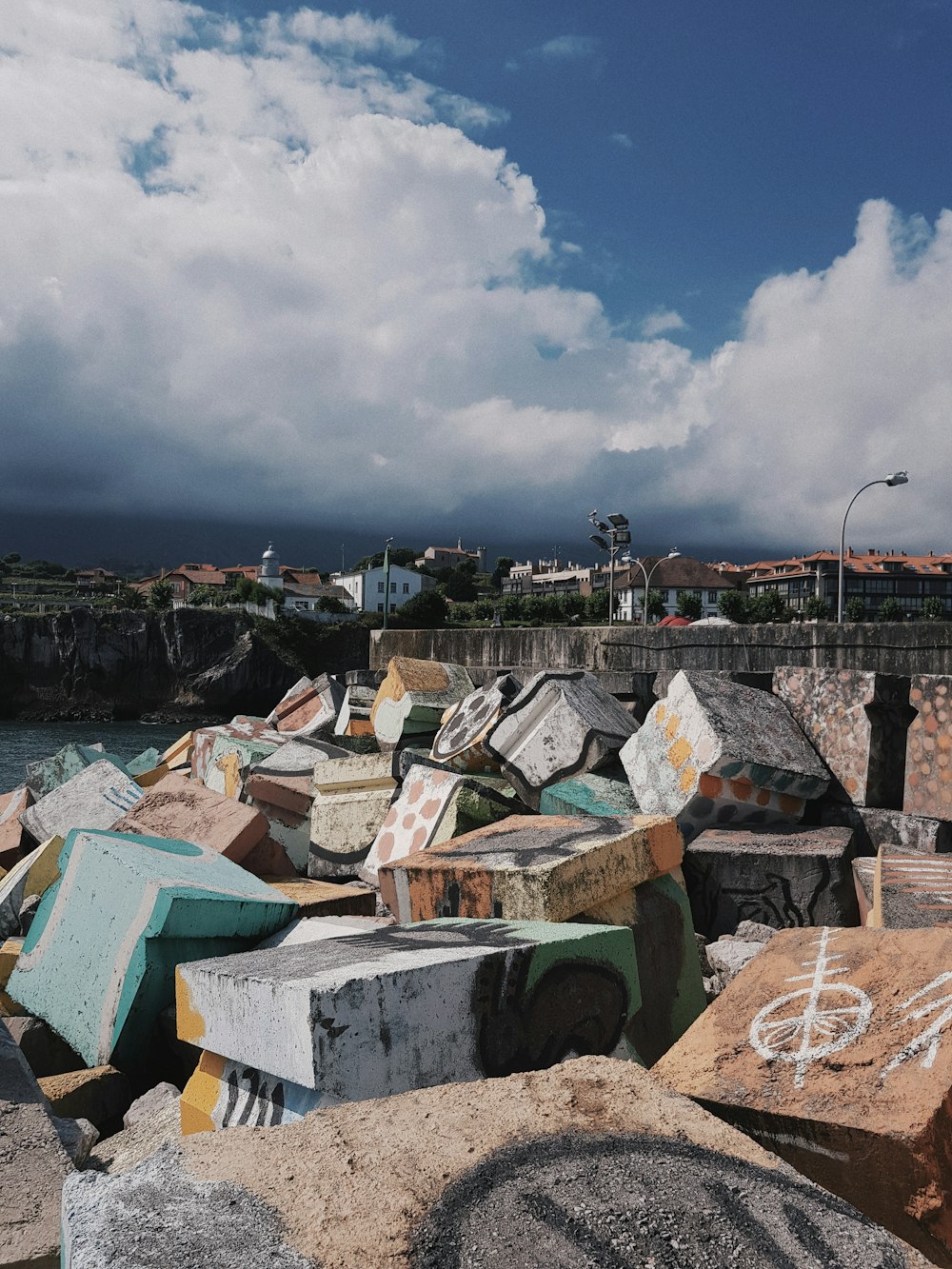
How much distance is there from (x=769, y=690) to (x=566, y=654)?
3605 mm

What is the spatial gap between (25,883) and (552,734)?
3.03m

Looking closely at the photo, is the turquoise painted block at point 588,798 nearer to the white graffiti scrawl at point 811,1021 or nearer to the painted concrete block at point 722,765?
the painted concrete block at point 722,765

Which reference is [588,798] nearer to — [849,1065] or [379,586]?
[849,1065]

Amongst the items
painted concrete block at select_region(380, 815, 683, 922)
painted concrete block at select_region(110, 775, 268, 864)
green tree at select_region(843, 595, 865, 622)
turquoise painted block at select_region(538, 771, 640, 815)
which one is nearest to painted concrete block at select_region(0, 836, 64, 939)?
painted concrete block at select_region(110, 775, 268, 864)

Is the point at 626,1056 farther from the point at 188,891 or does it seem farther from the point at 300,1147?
the point at 188,891

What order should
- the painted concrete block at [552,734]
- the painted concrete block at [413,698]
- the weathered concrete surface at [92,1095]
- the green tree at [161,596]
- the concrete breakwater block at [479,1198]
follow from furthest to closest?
the green tree at [161,596], the painted concrete block at [413,698], the painted concrete block at [552,734], the weathered concrete surface at [92,1095], the concrete breakwater block at [479,1198]

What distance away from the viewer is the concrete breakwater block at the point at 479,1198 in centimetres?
119

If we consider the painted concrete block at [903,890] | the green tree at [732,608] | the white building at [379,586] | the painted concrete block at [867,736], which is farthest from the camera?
the white building at [379,586]

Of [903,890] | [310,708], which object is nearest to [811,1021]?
[903,890]

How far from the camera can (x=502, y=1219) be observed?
1.27m

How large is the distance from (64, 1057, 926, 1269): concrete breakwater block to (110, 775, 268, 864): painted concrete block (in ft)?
8.88

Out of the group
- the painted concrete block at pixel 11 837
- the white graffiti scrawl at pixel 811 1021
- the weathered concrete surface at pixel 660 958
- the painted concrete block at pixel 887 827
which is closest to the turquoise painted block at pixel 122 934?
the weathered concrete surface at pixel 660 958

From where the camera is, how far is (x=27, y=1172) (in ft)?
6.44

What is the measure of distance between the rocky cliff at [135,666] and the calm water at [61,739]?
3.71 m
